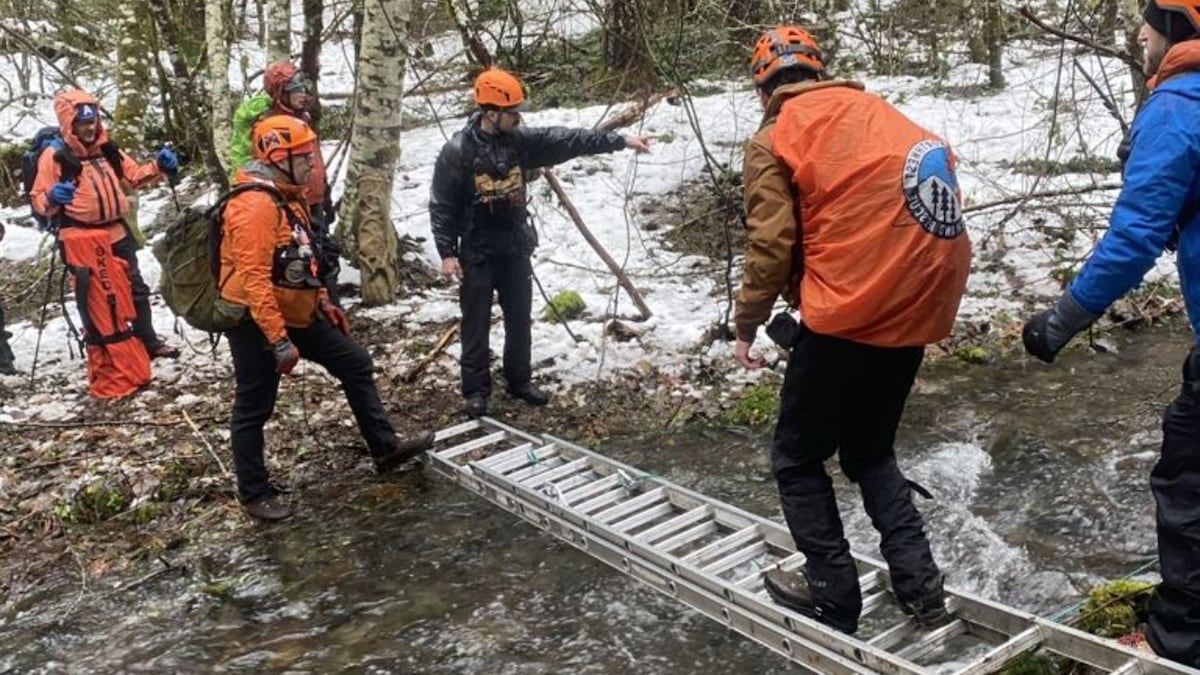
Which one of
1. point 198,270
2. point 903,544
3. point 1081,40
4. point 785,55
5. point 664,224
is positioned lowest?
point 903,544

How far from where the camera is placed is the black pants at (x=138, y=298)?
8781mm

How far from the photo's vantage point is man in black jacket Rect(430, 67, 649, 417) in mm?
7086

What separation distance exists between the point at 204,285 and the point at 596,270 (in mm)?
4832

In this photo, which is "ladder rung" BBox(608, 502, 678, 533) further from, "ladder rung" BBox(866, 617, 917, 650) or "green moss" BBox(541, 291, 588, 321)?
"green moss" BBox(541, 291, 588, 321)

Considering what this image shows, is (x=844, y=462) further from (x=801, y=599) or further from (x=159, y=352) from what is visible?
(x=159, y=352)

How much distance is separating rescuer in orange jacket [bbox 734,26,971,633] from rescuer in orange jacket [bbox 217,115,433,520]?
2.83 metres

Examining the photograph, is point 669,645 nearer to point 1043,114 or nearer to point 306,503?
point 306,503

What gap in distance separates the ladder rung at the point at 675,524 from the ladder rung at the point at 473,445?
163 centimetres

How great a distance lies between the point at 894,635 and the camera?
4.18m

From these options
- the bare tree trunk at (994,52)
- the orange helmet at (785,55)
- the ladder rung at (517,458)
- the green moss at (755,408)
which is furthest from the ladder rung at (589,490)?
the bare tree trunk at (994,52)

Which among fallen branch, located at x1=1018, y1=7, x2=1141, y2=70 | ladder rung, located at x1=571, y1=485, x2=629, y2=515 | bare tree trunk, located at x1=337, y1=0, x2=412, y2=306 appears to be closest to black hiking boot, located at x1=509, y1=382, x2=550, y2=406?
ladder rung, located at x1=571, y1=485, x2=629, y2=515

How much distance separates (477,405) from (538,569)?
2208mm

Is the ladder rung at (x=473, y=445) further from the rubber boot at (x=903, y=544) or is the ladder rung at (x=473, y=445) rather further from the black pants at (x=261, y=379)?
the rubber boot at (x=903, y=544)

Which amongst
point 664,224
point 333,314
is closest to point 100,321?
point 333,314
